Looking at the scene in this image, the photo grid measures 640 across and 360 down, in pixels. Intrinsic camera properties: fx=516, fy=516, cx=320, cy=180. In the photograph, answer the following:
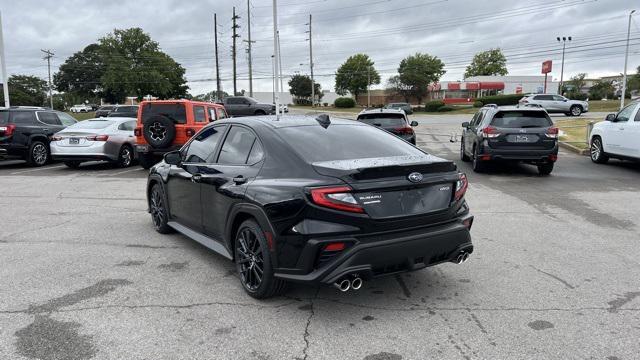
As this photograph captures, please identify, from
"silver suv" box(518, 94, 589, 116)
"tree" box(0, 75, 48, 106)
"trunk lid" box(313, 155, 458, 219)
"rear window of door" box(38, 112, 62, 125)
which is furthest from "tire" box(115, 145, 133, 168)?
"tree" box(0, 75, 48, 106)

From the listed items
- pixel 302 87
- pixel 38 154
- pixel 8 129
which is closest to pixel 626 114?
pixel 38 154

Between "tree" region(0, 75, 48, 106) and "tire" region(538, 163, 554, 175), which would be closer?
"tire" region(538, 163, 554, 175)

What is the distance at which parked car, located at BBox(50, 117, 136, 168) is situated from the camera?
13.6 meters

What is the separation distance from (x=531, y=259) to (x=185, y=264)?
11.9ft

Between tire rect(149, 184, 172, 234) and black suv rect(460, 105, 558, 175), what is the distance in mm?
7770

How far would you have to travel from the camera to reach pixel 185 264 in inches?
211

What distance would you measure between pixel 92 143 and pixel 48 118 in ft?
9.61

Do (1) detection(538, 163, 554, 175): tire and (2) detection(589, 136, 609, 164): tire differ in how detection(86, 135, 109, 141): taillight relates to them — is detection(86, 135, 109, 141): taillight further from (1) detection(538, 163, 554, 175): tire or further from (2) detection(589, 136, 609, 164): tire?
(2) detection(589, 136, 609, 164): tire

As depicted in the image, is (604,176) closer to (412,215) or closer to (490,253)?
(490,253)

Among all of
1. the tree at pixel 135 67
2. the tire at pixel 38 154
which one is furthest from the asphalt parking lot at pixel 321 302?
the tree at pixel 135 67

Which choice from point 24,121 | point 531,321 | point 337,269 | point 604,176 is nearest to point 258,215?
point 337,269

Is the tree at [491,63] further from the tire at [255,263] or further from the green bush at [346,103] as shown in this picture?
the tire at [255,263]

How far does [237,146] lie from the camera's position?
4.87m

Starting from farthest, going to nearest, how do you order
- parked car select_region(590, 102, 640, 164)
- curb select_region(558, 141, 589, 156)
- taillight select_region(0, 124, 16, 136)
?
curb select_region(558, 141, 589, 156), taillight select_region(0, 124, 16, 136), parked car select_region(590, 102, 640, 164)
